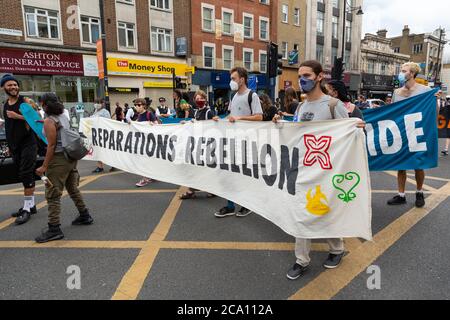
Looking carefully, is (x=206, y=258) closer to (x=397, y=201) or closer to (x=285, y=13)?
(x=397, y=201)

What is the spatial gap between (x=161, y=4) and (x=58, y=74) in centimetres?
920

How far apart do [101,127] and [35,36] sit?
14.1m

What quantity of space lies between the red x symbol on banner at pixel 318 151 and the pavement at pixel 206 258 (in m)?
1.03

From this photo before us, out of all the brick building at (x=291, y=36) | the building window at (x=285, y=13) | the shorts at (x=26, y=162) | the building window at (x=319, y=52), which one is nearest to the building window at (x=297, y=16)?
the brick building at (x=291, y=36)

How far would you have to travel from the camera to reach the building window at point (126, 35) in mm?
20938

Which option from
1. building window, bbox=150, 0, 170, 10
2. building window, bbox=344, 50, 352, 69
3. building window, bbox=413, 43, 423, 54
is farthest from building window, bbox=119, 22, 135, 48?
building window, bbox=413, 43, 423, 54

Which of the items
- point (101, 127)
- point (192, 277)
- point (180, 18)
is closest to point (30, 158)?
point (101, 127)

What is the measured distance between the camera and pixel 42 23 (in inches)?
694

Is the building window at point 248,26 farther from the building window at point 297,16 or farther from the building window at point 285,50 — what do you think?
the building window at point 297,16

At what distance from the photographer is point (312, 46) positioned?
33.4 metres

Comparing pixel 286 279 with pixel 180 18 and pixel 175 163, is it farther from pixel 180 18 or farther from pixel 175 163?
pixel 180 18

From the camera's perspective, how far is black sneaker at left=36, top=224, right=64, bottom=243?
151 inches

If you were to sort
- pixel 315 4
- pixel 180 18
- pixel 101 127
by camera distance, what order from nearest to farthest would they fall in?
pixel 101 127 < pixel 180 18 < pixel 315 4

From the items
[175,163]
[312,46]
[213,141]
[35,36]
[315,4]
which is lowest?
[175,163]
